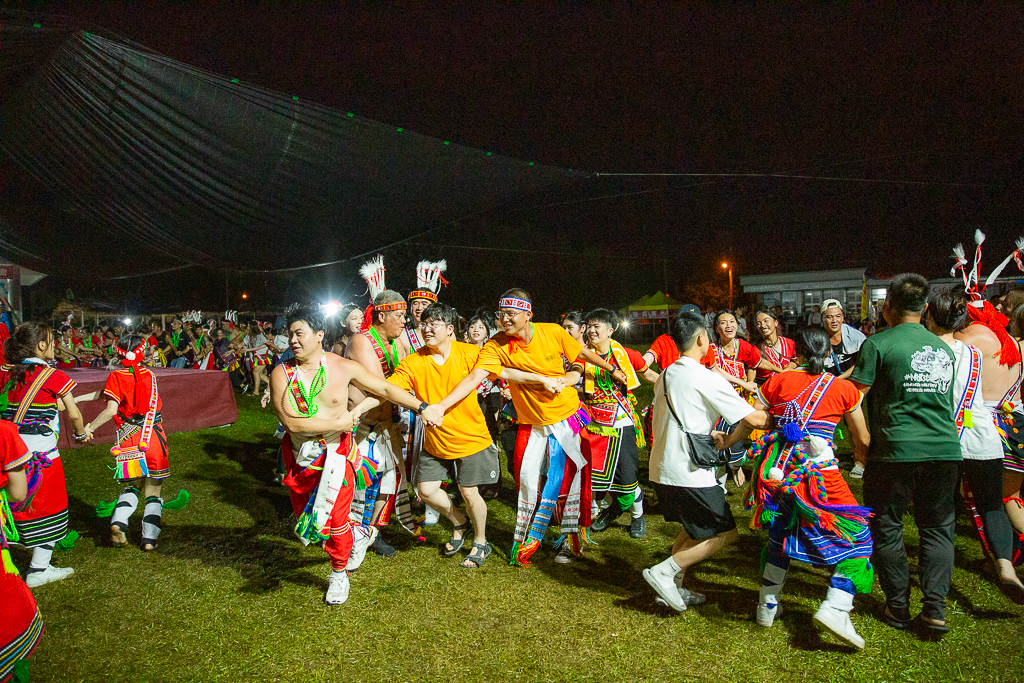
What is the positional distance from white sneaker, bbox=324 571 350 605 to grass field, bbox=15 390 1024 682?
0.09m

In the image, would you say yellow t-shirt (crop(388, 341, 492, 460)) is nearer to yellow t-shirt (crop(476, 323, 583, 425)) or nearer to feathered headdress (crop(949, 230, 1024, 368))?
yellow t-shirt (crop(476, 323, 583, 425))

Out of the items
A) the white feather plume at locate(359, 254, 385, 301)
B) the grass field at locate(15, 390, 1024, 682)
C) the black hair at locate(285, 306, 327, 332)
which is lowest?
the grass field at locate(15, 390, 1024, 682)

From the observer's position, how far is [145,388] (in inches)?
182

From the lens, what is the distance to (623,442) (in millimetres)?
4547

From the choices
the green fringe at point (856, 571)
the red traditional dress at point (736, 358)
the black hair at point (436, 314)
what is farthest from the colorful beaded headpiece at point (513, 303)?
the green fringe at point (856, 571)

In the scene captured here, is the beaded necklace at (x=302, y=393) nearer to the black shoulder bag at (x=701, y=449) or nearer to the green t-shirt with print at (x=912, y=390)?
the black shoulder bag at (x=701, y=449)

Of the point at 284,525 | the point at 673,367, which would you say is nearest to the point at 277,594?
the point at 284,525

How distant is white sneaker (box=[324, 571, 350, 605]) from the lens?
11.8 ft

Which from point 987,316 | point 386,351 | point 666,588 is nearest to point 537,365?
point 386,351

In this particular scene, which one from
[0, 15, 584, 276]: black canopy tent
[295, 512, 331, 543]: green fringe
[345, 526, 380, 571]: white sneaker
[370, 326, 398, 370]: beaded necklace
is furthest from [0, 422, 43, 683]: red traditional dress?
[0, 15, 584, 276]: black canopy tent

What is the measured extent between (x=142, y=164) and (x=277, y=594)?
4.22 m

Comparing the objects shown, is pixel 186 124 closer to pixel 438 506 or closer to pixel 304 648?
pixel 438 506

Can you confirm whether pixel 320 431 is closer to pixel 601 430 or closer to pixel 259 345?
pixel 601 430

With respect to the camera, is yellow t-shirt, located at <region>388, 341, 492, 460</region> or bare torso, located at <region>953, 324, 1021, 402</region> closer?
bare torso, located at <region>953, 324, 1021, 402</region>
